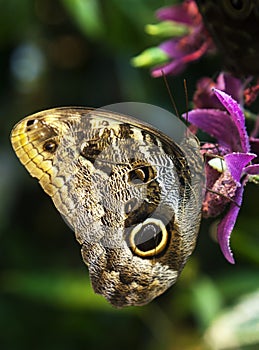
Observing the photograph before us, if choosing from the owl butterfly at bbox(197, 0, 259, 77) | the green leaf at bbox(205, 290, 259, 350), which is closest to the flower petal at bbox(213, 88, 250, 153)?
the owl butterfly at bbox(197, 0, 259, 77)

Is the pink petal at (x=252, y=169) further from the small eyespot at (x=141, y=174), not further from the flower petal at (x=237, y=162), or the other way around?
the small eyespot at (x=141, y=174)

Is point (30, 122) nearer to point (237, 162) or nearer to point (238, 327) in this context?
point (237, 162)

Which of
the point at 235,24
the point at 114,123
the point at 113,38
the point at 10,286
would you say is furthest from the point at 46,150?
the point at 10,286

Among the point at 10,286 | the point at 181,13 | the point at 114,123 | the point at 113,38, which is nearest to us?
the point at 114,123

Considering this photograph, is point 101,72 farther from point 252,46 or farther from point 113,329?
point 252,46

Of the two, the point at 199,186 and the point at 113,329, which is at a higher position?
the point at 199,186

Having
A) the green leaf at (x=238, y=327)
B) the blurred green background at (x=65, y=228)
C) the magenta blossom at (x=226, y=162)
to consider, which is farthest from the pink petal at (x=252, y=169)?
the blurred green background at (x=65, y=228)

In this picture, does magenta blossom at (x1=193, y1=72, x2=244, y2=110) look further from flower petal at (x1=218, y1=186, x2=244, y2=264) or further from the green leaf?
the green leaf
